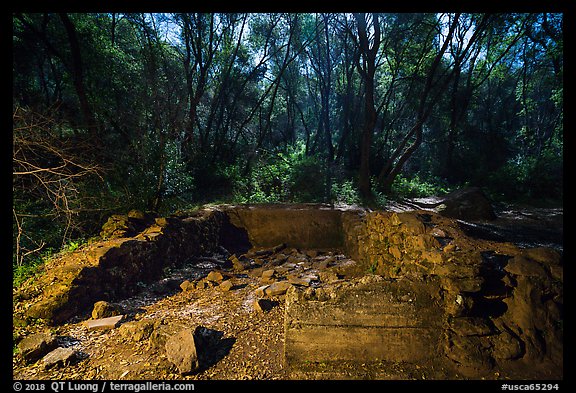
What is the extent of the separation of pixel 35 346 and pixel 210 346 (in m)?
1.93

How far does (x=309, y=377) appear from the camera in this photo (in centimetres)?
279

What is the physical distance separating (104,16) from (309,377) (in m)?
15.4

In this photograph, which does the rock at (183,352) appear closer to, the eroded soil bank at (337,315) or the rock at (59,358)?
the eroded soil bank at (337,315)

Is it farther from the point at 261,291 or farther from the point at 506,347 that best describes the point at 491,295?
the point at 261,291

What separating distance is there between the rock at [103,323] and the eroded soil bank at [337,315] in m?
0.07

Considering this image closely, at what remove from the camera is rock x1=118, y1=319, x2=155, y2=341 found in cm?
351

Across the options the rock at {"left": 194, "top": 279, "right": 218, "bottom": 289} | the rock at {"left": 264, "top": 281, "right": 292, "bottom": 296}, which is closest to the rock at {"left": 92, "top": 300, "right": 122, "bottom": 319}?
the rock at {"left": 194, "top": 279, "right": 218, "bottom": 289}

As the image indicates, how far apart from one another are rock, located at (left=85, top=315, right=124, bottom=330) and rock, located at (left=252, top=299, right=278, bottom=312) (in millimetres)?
1925

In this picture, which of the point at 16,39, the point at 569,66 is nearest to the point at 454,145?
the point at 569,66

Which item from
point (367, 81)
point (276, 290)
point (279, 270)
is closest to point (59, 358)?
point (276, 290)

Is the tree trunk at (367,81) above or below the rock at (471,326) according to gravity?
above

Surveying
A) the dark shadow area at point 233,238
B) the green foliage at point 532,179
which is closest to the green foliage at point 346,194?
the dark shadow area at point 233,238

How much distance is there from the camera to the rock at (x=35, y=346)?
3.05m
